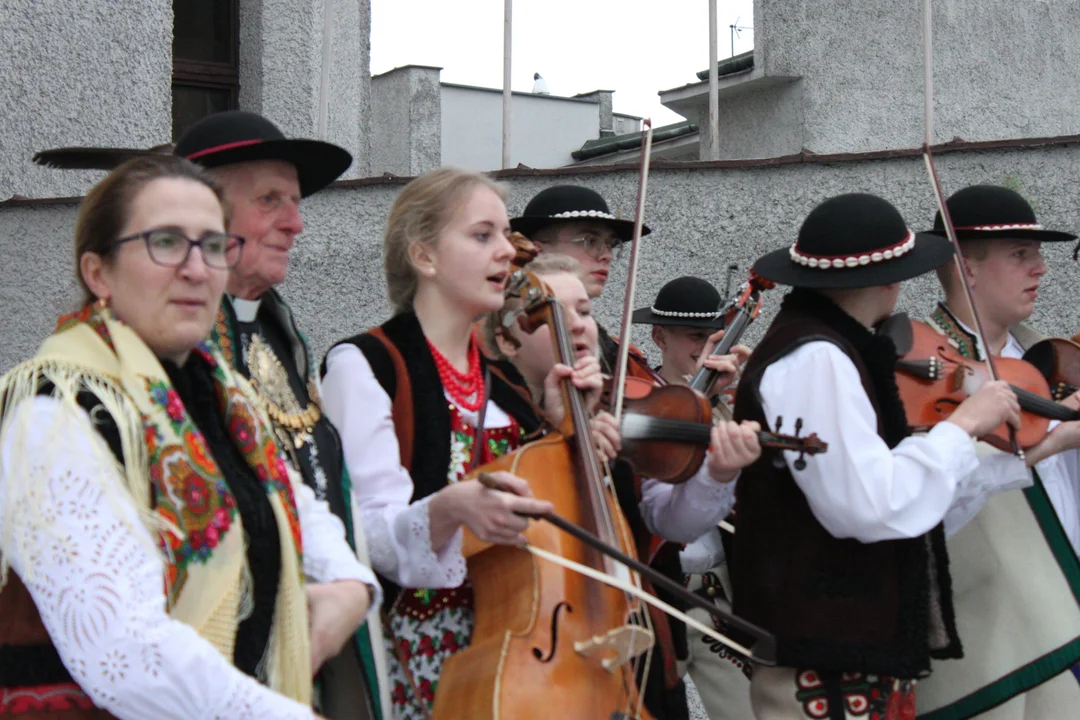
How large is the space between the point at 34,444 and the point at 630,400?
1.63 m

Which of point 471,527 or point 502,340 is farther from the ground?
point 502,340

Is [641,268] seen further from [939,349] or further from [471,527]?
[471,527]

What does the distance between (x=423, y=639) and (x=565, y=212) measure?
6.53 ft

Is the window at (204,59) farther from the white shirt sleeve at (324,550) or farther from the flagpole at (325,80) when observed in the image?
the white shirt sleeve at (324,550)

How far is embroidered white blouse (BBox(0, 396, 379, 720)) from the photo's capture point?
1.89 m

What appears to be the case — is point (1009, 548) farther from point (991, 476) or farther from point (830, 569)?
point (830, 569)

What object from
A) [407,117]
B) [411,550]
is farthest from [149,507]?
[407,117]

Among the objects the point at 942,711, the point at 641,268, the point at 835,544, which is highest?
the point at 641,268

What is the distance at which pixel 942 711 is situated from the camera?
12.6 ft

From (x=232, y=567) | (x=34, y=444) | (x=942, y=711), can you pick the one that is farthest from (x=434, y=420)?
(x=942, y=711)

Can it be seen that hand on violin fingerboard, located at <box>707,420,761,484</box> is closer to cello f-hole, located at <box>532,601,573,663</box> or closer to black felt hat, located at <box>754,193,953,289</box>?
black felt hat, located at <box>754,193,953,289</box>

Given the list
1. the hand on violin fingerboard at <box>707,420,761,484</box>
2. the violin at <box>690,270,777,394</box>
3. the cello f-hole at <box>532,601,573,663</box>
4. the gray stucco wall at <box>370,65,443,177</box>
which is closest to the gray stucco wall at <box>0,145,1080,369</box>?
the violin at <box>690,270,777,394</box>

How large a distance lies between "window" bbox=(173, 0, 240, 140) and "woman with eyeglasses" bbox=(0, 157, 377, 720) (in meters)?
5.19

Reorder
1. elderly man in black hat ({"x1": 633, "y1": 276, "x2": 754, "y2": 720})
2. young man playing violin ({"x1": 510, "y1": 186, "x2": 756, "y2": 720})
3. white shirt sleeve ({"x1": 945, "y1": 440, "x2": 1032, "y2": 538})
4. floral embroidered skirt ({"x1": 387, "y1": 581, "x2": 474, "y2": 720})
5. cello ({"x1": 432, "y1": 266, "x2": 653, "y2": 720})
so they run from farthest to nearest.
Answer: young man playing violin ({"x1": 510, "y1": 186, "x2": 756, "y2": 720}), elderly man in black hat ({"x1": 633, "y1": 276, "x2": 754, "y2": 720}), white shirt sleeve ({"x1": 945, "y1": 440, "x2": 1032, "y2": 538}), floral embroidered skirt ({"x1": 387, "y1": 581, "x2": 474, "y2": 720}), cello ({"x1": 432, "y1": 266, "x2": 653, "y2": 720})
